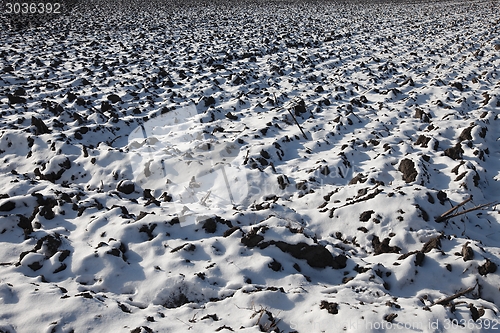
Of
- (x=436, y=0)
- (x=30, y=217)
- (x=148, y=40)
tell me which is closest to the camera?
(x=30, y=217)

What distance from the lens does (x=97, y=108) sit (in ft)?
32.0

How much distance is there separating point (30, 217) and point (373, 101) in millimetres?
9310

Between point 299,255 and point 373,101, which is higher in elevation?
point 373,101

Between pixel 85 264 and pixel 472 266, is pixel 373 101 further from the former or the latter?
pixel 85 264

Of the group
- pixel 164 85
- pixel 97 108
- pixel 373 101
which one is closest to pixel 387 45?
pixel 373 101

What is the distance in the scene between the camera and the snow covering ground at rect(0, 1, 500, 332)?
361 cm

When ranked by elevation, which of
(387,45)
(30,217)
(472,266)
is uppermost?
(387,45)

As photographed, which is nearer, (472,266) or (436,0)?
(472,266)

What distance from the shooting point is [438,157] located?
7.05 m

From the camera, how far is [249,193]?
628cm

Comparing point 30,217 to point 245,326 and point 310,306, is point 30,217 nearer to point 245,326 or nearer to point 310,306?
point 245,326

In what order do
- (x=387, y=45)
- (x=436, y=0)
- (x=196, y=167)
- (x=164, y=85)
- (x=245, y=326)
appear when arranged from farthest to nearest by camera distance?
(x=436, y=0), (x=387, y=45), (x=164, y=85), (x=196, y=167), (x=245, y=326)

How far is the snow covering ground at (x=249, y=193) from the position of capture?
3.61 meters

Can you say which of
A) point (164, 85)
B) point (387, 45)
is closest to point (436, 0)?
point (387, 45)
